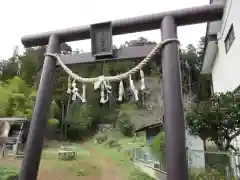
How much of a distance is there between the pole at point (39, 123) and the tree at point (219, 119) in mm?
3490

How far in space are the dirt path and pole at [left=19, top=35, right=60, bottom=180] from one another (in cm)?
557

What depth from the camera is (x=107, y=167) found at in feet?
26.5

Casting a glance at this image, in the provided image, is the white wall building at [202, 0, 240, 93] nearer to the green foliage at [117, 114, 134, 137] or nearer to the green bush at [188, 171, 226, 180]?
the green bush at [188, 171, 226, 180]

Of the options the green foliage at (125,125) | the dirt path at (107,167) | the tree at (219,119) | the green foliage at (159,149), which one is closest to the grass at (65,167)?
the dirt path at (107,167)

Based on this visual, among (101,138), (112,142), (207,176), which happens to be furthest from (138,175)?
(101,138)

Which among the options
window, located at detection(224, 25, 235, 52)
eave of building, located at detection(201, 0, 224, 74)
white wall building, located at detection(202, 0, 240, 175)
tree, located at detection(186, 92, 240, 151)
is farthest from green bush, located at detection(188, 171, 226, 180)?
eave of building, located at detection(201, 0, 224, 74)

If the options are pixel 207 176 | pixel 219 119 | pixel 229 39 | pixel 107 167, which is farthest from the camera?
pixel 107 167

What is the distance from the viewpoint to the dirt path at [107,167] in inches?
291

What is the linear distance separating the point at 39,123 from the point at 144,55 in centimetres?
129

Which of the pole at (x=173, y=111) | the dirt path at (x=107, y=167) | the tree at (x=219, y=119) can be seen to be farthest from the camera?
the dirt path at (x=107, y=167)

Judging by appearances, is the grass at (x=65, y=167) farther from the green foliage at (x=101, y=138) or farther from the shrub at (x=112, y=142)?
the green foliage at (x=101, y=138)

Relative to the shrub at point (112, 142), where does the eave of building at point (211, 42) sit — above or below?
above

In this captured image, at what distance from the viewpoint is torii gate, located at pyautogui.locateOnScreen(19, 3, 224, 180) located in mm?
1704

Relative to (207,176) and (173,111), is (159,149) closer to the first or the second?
(207,176)
